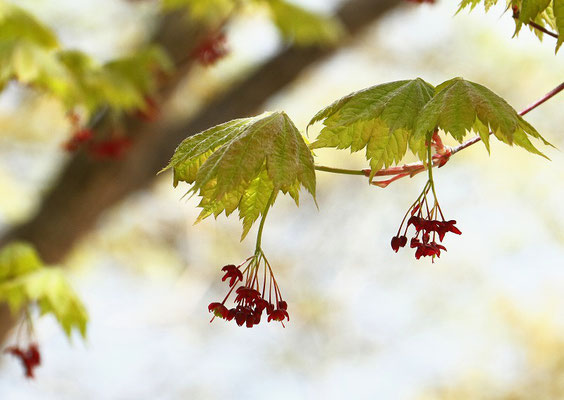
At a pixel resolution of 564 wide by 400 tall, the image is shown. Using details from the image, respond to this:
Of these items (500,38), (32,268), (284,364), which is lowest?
(32,268)

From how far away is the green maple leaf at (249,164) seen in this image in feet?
3.52

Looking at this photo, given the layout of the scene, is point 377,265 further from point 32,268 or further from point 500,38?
point 32,268

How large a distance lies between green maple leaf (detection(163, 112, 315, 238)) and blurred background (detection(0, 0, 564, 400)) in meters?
4.37

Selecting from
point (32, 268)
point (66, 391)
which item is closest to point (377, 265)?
point (66, 391)

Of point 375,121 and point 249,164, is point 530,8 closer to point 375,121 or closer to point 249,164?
point 375,121

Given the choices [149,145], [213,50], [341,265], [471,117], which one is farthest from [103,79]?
[341,265]

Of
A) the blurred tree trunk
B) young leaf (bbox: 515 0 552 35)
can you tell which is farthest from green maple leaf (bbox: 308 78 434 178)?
the blurred tree trunk

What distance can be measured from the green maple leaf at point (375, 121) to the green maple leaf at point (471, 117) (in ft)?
0.14

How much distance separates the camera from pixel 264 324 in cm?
991

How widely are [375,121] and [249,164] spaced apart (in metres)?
0.25

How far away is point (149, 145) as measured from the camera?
482 centimetres

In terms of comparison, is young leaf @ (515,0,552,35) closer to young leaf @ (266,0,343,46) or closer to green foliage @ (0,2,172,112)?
green foliage @ (0,2,172,112)

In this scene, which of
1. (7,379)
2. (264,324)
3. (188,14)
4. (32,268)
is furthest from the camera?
(264,324)

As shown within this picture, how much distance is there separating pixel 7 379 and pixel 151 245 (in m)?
3.01
